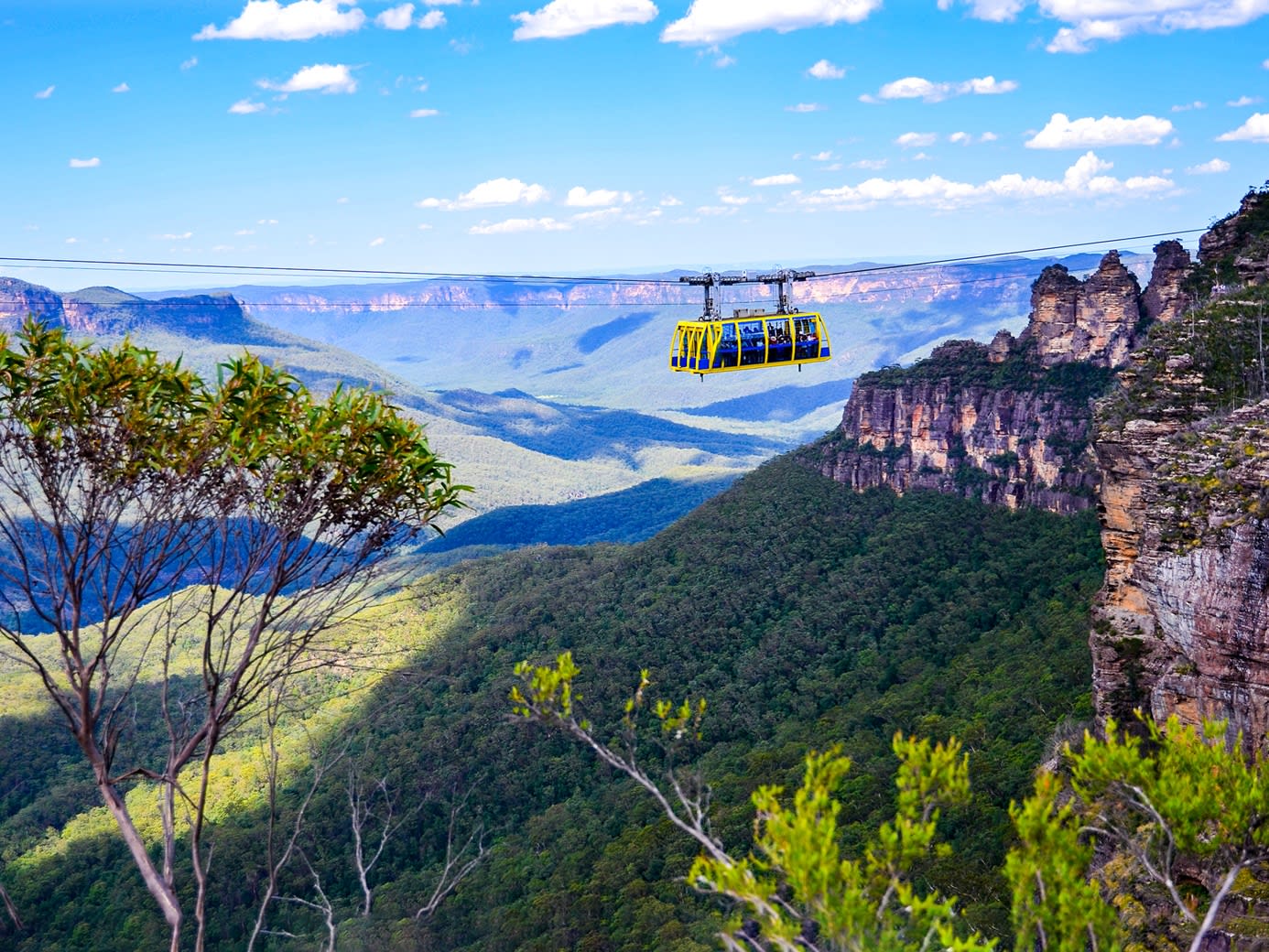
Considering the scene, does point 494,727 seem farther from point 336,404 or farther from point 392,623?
point 336,404

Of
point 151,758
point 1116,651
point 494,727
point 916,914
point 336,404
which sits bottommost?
point 151,758

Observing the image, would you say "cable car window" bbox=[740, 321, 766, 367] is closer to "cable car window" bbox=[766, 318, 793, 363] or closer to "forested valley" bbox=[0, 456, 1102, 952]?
"cable car window" bbox=[766, 318, 793, 363]

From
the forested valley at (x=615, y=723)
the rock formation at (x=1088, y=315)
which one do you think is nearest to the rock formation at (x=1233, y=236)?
the rock formation at (x=1088, y=315)

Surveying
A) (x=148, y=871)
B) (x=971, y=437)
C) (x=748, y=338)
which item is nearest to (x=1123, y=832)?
(x=148, y=871)

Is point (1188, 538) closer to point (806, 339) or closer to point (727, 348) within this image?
point (727, 348)

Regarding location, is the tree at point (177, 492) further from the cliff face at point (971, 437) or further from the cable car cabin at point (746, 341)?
the cliff face at point (971, 437)

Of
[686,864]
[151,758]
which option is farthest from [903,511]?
[151,758]

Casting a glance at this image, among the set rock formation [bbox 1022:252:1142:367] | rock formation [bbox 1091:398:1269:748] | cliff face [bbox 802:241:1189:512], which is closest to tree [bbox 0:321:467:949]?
rock formation [bbox 1091:398:1269:748]
